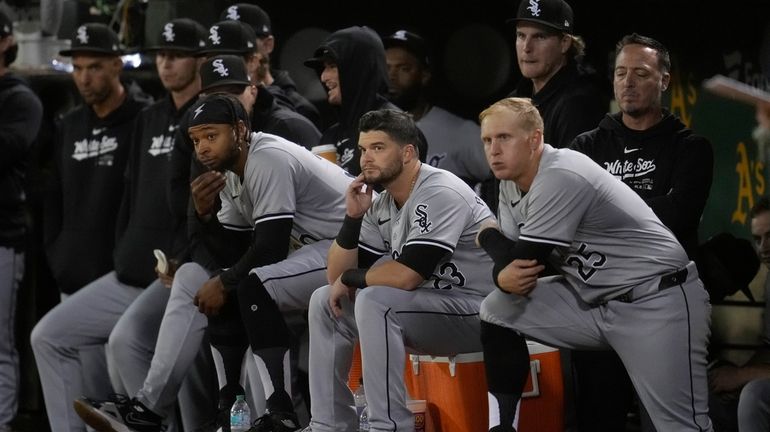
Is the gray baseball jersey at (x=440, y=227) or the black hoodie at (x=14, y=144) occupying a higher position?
the gray baseball jersey at (x=440, y=227)

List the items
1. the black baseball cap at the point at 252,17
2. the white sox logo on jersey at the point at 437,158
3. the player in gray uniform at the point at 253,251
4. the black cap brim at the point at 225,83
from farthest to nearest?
the black baseball cap at the point at 252,17, the white sox logo on jersey at the point at 437,158, the black cap brim at the point at 225,83, the player in gray uniform at the point at 253,251

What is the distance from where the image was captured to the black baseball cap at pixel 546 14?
575 cm

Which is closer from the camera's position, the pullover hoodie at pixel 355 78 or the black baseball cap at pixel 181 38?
the pullover hoodie at pixel 355 78

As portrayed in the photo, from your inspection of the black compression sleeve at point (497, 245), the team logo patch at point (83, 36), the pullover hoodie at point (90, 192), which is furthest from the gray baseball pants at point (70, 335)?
the black compression sleeve at point (497, 245)

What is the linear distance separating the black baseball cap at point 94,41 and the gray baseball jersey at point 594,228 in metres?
3.14

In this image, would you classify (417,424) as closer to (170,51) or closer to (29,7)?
(170,51)

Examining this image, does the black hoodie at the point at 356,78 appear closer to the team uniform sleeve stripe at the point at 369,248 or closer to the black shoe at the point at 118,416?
the team uniform sleeve stripe at the point at 369,248

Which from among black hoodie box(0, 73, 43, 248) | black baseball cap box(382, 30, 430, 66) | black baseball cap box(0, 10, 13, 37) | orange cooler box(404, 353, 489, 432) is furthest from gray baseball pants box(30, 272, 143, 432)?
orange cooler box(404, 353, 489, 432)

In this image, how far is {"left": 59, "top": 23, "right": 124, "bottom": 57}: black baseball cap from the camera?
23.9 ft

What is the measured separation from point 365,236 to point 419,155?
0.54m

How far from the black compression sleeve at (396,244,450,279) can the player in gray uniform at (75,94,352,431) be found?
2.20ft

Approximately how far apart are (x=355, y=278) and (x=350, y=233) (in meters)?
0.24

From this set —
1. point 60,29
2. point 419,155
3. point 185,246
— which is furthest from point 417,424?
point 60,29

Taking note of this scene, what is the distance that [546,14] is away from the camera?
576cm
